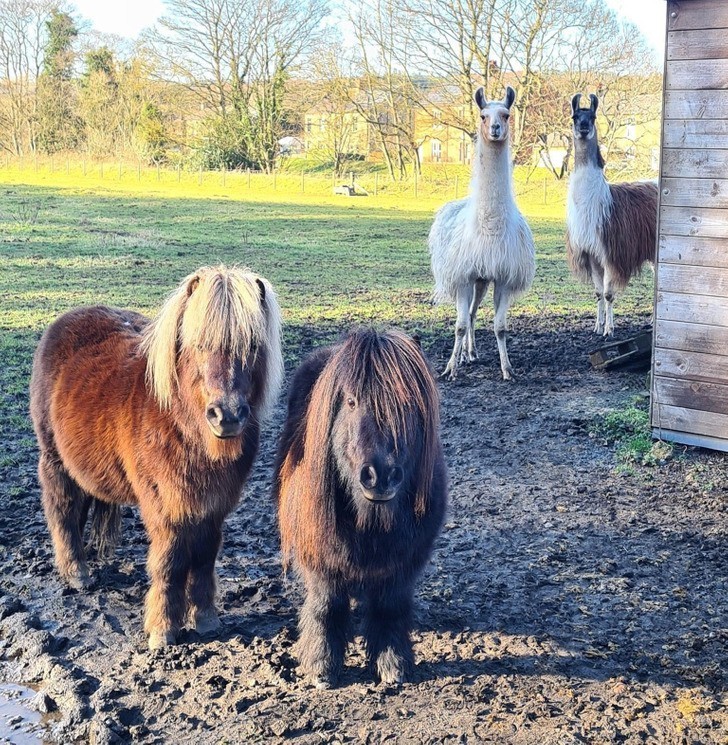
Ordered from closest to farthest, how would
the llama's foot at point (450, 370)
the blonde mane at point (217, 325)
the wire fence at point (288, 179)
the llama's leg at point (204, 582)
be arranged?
1. the blonde mane at point (217, 325)
2. the llama's leg at point (204, 582)
3. the llama's foot at point (450, 370)
4. the wire fence at point (288, 179)

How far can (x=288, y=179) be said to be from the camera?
1252 inches

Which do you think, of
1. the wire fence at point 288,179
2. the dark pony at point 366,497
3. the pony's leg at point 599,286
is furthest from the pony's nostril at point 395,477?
the wire fence at point 288,179

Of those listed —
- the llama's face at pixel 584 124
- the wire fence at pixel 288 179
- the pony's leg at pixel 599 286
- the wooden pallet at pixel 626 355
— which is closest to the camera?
the wooden pallet at pixel 626 355

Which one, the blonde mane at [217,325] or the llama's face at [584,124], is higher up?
the llama's face at [584,124]

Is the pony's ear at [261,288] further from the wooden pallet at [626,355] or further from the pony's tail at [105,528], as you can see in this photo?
the wooden pallet at [626,355]

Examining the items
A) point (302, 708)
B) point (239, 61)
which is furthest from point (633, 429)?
point (239, 61)

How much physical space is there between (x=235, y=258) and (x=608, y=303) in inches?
265

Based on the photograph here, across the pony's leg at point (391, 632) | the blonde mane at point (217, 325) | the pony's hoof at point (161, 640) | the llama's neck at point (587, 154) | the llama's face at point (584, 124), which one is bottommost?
the pony's hoof at point (161, 640)

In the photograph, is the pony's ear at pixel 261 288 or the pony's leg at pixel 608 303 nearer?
the pony's ear at pixel 261 288

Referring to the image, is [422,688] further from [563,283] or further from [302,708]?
[563,283]

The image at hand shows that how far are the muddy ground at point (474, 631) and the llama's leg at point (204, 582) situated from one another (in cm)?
9

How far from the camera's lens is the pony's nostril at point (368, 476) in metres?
2.73

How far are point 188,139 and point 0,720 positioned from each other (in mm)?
36998

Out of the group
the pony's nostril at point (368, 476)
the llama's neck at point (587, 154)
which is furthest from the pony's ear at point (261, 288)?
the llama's neck at point (587, 154)
